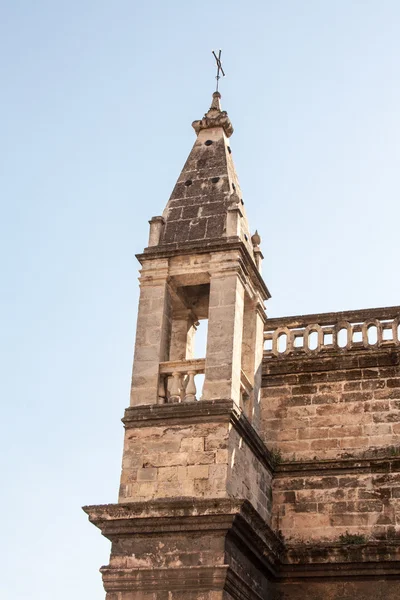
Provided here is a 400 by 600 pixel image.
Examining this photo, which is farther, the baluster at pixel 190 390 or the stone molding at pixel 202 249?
the stone molding at pixel 202 249

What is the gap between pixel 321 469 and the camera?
13.1 metres

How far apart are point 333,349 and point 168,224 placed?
272 cm

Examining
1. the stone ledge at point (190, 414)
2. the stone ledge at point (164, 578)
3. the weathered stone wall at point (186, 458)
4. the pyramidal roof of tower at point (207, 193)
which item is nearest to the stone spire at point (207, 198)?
the pyramidal roof of tower at point (207, 193)

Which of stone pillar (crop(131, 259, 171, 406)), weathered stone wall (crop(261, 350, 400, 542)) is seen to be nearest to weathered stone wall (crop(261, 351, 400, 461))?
weathered stone wall (crop(261, 350, 400, 542))

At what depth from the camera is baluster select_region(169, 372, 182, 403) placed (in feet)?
40.6

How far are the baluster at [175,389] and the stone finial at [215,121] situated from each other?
387 cm

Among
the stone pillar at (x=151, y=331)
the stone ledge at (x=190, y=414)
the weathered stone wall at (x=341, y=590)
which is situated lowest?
the weathered stone wall at (x=341, y=590)

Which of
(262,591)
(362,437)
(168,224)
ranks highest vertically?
(168,224)

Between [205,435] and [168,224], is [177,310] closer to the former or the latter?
[168,224]

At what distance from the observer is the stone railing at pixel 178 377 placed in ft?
40.9

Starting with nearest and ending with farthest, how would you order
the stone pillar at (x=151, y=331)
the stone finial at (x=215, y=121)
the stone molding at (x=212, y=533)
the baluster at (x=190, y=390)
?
the stone molding at (x=212, y=533) < the baluster at (x=190, y=390) < the stone pillar at (x=151, y=331) < the stone finial at (x=215, y=121)

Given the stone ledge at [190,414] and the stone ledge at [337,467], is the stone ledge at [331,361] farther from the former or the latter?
the stone ledge at [190,414]

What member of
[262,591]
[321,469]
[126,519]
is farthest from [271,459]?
[126,519]

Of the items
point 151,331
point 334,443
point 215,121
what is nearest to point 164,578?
point 151,331
